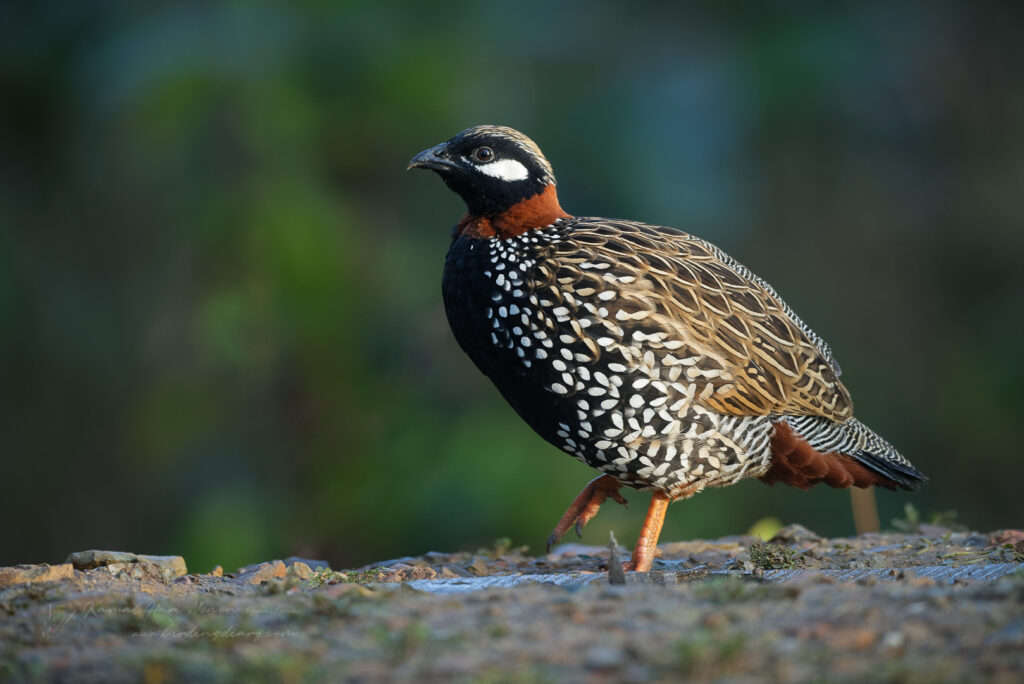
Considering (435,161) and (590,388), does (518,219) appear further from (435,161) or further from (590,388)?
(590,388)

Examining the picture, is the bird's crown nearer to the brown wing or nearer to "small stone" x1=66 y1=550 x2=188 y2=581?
the brown wing

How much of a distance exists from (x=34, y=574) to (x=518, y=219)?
2466 mm

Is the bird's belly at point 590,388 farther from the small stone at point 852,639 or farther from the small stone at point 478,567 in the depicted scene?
the small stone at point 852,639

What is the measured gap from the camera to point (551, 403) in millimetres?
4703

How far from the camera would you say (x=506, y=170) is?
510 cm

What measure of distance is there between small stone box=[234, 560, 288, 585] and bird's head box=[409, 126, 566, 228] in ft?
5.97

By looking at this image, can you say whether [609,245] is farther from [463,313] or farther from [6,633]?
[6,633]

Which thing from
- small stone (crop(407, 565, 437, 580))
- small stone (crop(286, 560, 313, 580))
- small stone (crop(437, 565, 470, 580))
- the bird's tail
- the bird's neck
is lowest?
small stone (crop(437, 565, 470, 580))

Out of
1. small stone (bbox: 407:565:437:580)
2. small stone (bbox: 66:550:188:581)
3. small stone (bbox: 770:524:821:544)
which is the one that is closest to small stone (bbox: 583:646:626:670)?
small stone (bbox: 407:565:437:580)

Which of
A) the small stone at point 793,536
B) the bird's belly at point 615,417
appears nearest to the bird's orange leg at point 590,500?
the bird's belly at point 615,417

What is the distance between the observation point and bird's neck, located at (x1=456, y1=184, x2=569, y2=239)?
16.4 feet

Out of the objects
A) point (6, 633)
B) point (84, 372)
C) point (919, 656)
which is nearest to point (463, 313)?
point (6, 633)

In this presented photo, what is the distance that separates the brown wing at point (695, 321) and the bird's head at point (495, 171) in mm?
251

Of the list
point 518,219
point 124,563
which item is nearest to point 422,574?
point 124,563
